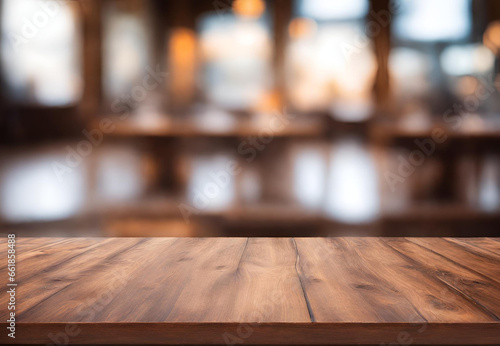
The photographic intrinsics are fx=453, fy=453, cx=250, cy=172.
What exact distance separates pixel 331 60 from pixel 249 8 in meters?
0.64

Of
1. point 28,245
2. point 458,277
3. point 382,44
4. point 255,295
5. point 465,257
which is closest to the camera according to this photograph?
point 255,295

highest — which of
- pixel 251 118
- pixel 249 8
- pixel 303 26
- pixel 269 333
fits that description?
pixel 249 8

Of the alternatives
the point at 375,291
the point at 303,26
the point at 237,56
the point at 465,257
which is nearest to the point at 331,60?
the point at 303,26

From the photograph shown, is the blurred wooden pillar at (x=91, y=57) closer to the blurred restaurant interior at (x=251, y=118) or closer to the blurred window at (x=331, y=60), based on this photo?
the blurred restaurant interior at (x=251, y=118)

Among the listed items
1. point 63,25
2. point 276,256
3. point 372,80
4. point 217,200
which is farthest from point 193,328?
point 63,25

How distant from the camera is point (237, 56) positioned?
304 cm

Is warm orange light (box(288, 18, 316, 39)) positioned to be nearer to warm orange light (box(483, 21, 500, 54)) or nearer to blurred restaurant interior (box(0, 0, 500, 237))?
blurred restaurant interior (box(0, 0, 500, 237))

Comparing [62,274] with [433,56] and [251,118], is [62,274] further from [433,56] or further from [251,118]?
[433,56]

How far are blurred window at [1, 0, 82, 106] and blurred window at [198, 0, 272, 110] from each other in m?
0.86

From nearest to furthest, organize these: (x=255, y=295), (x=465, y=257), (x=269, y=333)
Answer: (x=269, y=333)
(x=255, y=295)
(x=465, y=257)

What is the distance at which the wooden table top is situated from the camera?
74 cm

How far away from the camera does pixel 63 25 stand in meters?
2.98

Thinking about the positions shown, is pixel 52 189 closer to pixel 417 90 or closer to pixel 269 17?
pixel 269 17

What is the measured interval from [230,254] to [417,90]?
2282mm
